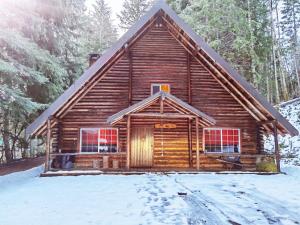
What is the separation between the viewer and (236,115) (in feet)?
50.8

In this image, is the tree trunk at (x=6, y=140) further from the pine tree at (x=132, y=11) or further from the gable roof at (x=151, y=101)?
the pine tree at (x=132, y=11)

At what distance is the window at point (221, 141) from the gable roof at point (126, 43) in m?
2.33

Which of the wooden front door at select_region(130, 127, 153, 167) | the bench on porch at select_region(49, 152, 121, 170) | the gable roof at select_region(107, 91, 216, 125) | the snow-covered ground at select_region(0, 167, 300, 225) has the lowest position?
the snow-covered ground at select_region(0, 167, 300, 225)

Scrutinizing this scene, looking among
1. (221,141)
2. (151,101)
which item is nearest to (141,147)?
(151,101)

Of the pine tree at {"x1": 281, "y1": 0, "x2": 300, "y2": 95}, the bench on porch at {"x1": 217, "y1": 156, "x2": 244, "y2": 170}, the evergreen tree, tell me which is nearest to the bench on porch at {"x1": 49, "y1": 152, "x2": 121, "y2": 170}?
the bench on porch at {"x1": 217, "y1": 156, "x2": 244, "y2": 170}

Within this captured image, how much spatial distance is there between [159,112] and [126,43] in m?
3.73

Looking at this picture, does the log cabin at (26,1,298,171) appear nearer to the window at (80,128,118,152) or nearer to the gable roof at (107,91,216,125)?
the window at (80,128,118,152)

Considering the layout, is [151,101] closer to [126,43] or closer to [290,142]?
[126,43]

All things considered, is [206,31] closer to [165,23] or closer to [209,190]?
[165,23]

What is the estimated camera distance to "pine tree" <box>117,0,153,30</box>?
39062mm

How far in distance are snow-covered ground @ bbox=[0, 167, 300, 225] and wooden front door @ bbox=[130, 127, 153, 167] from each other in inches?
175

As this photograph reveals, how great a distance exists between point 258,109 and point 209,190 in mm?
7393

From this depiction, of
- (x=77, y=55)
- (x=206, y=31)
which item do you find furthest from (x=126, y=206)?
(x=206, y=31)

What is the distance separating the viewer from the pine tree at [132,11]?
3906 cm
